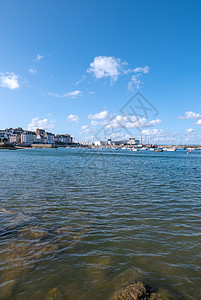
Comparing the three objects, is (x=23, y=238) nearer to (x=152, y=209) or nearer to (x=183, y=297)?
(x=183, y=297)

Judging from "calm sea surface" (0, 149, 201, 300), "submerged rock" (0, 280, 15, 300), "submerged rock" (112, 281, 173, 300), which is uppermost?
"submerged rock" (112, 281, 173, 300)

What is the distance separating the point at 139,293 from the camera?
4906 mm

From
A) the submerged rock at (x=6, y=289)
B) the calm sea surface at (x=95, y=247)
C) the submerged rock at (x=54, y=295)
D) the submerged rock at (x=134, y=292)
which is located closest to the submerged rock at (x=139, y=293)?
the submerged rock at (x=134, y=292)

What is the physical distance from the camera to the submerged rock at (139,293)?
4848mm

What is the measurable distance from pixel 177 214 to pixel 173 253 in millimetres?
4836

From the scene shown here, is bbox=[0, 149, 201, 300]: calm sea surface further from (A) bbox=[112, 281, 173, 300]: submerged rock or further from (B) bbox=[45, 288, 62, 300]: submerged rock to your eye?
(A) bbox=[112, 281, 173, 300]: submerged rock

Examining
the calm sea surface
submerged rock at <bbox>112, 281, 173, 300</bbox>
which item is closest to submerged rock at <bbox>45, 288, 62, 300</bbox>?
the calm sea surface

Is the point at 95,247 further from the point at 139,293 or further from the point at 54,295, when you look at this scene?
the point at 139,293

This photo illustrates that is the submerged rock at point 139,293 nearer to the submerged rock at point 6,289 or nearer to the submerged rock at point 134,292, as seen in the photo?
the submerged rock at point 134,292

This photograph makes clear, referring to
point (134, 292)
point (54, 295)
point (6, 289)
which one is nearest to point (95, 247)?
point (54, 295)

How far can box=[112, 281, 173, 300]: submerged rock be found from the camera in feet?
15.9

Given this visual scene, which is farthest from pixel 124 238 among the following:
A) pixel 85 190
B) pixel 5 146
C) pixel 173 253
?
pixel 5 146

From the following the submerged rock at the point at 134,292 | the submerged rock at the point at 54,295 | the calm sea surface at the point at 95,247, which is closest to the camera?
the submerged rock at the point at 134,292

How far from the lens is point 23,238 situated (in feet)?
26.9
